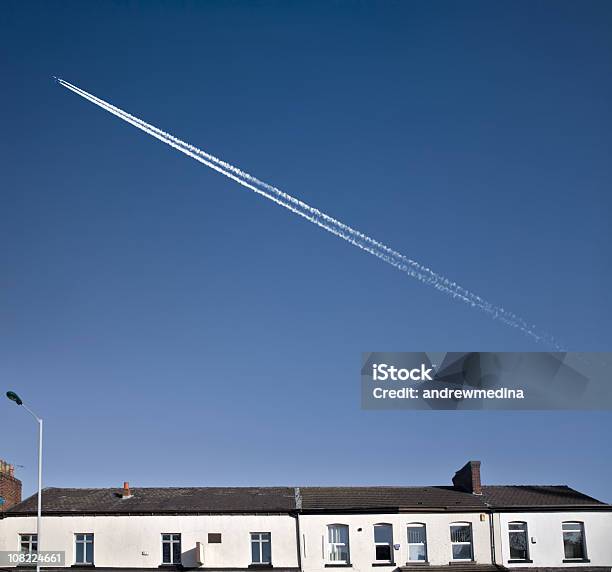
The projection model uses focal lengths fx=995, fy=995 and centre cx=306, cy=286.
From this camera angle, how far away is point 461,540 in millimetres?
57094

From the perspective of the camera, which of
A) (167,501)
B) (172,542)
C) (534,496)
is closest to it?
(172,542)

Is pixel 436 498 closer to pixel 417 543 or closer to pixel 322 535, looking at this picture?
pixel 417 543

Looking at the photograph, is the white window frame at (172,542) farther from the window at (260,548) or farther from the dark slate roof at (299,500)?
the window at (260,548)

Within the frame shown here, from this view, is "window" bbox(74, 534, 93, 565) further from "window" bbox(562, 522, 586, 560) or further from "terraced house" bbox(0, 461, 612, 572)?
"window" bbox(562, 522, 586, 560)

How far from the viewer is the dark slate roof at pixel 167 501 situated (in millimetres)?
57000

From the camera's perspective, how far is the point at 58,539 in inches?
2235

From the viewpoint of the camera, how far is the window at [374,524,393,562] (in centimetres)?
5639

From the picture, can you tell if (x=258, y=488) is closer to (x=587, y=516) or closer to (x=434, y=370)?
(x=434, y=370)

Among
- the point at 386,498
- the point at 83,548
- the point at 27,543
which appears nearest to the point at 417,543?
the point at 386,498

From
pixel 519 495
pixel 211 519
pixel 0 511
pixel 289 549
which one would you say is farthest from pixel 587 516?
pixel 0 511

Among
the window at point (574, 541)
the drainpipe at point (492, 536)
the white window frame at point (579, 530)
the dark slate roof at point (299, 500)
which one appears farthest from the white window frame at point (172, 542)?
the window at point (574, 541)

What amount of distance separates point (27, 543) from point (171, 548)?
8.40m

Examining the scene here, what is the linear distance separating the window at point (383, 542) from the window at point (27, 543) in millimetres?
19498

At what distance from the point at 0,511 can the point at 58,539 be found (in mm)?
3867
